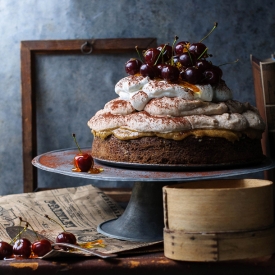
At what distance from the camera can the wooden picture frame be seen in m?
3.28

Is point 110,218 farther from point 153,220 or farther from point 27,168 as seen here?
point 27,168

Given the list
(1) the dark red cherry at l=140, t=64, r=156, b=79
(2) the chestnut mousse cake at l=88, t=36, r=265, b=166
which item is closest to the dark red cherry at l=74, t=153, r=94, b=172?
(2) the chestnut mousse cake at l=88, t=36, r=265, b=166

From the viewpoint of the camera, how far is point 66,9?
3.32 metres

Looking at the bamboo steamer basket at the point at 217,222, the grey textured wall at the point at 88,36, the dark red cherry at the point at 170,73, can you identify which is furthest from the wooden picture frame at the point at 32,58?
the bamboo steamer basket at the point at 217,222

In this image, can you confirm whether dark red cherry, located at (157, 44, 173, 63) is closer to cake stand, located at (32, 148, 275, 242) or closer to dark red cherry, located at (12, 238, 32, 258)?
cake stand, located at (32, 148, 275, 242)

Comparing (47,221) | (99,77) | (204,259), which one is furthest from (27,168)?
(204,259)

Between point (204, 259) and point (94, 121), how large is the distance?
2.47 feet

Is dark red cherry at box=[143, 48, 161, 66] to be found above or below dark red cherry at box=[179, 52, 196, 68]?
above

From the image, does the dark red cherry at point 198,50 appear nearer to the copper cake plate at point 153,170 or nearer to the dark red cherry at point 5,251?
the copper cake plate at point 153,170

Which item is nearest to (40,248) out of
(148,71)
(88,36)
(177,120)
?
(177,120)

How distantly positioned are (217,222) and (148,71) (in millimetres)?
690

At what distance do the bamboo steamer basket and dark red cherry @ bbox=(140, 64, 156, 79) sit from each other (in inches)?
23.6

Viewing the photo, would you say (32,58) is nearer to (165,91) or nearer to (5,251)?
(165,91)

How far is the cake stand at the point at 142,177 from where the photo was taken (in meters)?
1.77
